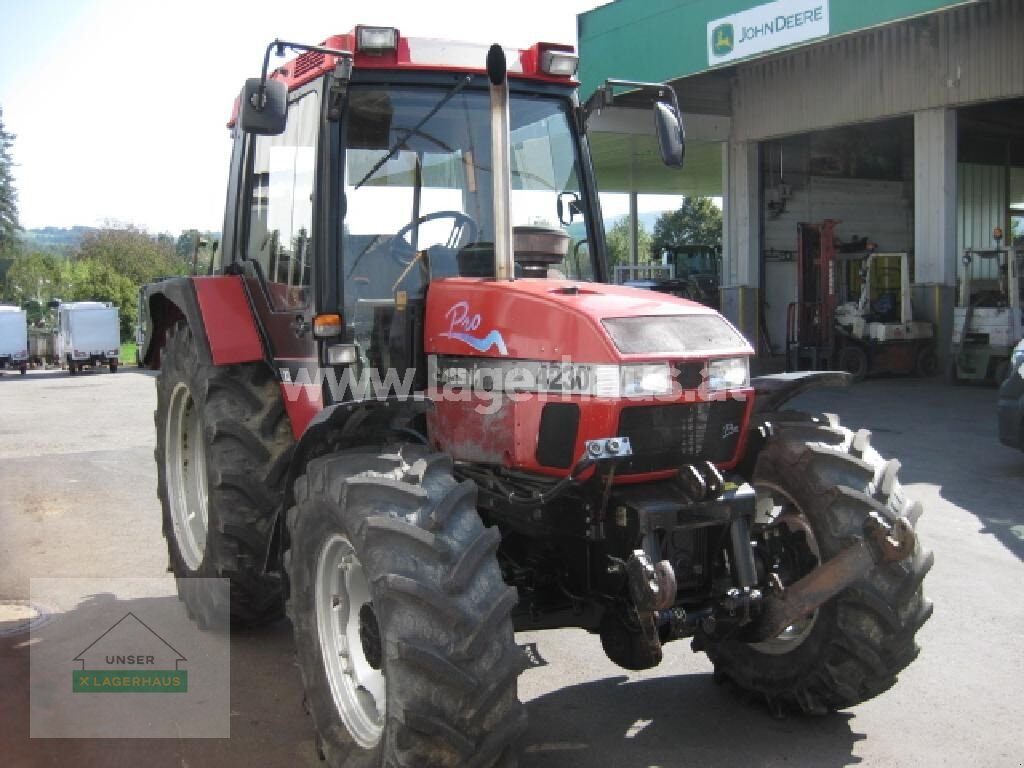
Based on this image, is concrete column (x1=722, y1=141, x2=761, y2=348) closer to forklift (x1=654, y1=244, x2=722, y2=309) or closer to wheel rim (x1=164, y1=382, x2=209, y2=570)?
forklift (x1=654, y1=244, x2=722, y2=309)

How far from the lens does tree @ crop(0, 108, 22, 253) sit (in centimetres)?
5581

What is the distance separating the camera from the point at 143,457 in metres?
11.7

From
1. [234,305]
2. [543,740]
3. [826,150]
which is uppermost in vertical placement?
[826,150]

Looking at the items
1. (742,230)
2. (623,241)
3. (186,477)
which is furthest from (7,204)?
(186,477)

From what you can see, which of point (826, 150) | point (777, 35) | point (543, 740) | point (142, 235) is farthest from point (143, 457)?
point (142, 235)

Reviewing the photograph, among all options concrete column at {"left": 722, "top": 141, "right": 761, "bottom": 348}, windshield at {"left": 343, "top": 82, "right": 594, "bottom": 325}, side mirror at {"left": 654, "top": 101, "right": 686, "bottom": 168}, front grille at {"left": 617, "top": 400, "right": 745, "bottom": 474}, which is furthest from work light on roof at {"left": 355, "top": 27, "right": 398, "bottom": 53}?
concrete column at {"left": 722, "top": 141, "right": 761, "bottom": 348}

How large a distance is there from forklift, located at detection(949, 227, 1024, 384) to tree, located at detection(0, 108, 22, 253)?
52.8 m

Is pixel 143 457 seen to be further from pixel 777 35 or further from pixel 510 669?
pixel 777 35

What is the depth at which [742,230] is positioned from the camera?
22766 millimetres

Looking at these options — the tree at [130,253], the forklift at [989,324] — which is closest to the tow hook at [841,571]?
the forklift at [989,324]

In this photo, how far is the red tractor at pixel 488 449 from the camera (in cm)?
328

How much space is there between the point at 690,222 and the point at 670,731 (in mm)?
60638

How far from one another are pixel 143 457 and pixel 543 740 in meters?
8.74

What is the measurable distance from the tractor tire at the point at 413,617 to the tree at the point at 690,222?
188ft
